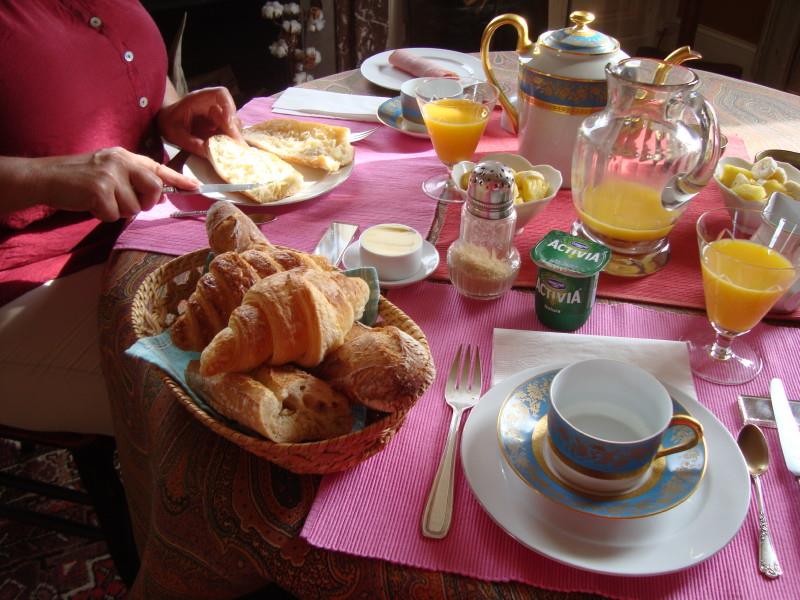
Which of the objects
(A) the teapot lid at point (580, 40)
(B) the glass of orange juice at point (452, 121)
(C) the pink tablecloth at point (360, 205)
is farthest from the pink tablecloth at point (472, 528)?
(A) the teapot lid at point (580, 40)

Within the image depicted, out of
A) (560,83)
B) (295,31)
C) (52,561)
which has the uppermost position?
(560,83)

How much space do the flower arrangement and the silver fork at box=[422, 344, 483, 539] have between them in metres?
Result: 2.48

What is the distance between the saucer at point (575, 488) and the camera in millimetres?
592

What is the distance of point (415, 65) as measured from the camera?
1.62 m

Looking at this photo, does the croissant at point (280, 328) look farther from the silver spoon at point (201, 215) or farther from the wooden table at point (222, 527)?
the silver spoon at point (201, 215)

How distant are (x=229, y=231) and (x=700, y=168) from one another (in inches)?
26.2

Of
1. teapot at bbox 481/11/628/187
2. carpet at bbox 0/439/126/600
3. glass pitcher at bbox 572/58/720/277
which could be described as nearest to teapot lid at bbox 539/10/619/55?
teapot at bbox 481/11/628/187

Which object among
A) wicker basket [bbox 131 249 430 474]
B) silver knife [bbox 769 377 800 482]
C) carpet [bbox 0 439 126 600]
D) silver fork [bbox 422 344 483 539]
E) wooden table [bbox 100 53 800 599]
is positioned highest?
wicker basket [bbox 131 249 430 474]

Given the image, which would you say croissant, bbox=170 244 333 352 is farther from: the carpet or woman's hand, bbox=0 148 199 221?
the carpet

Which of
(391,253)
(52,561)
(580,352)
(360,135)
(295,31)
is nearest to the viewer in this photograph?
(580,352)

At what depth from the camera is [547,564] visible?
0.58 m

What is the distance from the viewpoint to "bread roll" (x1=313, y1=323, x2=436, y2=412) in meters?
0.62

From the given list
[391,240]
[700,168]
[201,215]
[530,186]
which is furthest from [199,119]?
[700,168]

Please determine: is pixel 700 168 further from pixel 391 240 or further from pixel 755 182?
pixel 391 240
